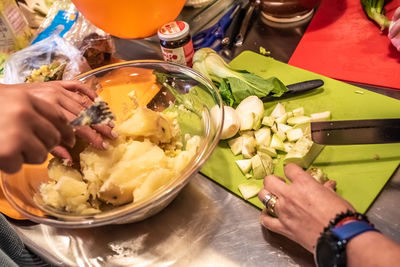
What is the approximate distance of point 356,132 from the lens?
3.43 feet

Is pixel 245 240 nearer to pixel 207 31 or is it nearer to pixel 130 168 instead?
pixel 130 168

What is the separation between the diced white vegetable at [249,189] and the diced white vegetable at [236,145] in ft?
0.38

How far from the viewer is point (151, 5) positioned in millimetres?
1359

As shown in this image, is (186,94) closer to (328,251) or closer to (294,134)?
(294,134)

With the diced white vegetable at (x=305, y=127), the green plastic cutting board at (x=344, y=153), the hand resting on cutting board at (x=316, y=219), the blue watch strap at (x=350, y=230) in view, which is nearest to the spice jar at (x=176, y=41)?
the green plastic cutting board at (x=344, y=153)

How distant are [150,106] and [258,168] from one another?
0.49m

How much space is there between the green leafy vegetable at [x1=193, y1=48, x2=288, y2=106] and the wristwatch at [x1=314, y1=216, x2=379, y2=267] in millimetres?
582

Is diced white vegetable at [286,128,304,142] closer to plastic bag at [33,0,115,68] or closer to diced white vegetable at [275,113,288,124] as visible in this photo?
diced white vegetable at [275,113,288,124]

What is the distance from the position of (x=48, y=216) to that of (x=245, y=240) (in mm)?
513

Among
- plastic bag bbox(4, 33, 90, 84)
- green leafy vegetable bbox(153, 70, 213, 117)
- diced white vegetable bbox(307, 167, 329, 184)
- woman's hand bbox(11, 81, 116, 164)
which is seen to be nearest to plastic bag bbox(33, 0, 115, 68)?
plastic bag bbox(4, 33, 90, 84)

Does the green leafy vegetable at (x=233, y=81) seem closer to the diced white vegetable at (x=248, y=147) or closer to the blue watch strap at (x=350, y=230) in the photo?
the diced white vegetable at (x=248, y=147)

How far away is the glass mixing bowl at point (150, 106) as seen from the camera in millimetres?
883

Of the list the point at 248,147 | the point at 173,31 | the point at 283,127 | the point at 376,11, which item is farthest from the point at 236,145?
the point at 376,11

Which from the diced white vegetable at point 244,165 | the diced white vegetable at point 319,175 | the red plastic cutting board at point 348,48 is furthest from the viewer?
the red plastic cutting board at point 348,48
